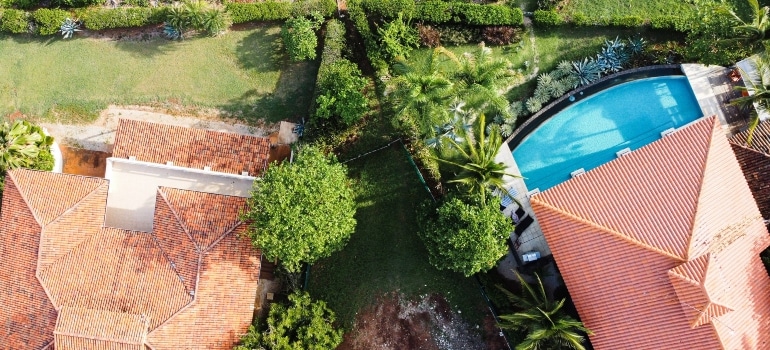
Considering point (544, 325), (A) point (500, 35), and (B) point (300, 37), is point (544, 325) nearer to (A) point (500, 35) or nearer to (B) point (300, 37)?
(A) point (500, 35)

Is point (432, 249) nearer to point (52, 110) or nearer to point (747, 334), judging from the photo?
point (747, 334)

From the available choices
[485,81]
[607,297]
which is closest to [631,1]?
[485,81]

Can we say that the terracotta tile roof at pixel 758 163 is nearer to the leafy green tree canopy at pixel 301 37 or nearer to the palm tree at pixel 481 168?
the palm tree at pixel 481 168

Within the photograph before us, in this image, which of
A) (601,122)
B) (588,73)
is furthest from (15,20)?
(601,122)

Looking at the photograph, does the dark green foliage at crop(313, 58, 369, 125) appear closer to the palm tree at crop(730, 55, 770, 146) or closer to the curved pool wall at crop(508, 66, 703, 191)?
the curved pool wall at crop(508, 66, 703, 191)

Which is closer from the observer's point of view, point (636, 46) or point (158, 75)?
point (636, 46)

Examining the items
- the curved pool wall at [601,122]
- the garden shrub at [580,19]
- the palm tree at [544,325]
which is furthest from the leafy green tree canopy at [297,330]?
the garden shrub at [580,19]
